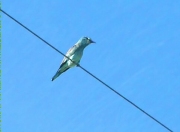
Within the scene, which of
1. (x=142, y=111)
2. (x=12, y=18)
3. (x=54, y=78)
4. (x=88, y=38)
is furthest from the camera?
(x=88, y=38)

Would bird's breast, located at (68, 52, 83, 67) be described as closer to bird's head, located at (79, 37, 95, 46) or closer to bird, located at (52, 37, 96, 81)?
bird, located at (52, 37, 96, 81)

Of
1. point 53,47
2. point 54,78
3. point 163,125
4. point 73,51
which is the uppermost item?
point 73,51

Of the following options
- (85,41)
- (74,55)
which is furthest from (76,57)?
(85,41)

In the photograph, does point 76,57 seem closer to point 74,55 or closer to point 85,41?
point 74,55

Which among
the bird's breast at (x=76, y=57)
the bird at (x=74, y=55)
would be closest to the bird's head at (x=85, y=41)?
the bird at (x=74, y=55)

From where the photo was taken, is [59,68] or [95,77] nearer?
[95,77]

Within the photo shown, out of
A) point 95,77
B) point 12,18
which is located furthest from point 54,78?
point 12,18

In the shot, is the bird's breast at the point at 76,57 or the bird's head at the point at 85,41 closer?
the bird's breast at the point at 76,57

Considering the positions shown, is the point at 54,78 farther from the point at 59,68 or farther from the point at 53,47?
the point at 53,47

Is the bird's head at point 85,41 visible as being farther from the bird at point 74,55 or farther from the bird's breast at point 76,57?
the bird's breast at point 76,57
